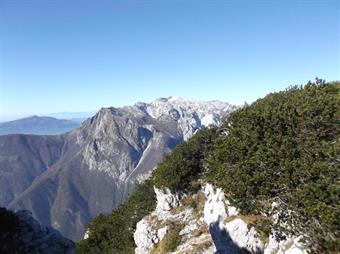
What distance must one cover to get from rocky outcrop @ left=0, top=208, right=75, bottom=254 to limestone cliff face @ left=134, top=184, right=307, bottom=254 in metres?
14.8

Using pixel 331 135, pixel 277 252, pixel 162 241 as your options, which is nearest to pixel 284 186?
pixel 277 252

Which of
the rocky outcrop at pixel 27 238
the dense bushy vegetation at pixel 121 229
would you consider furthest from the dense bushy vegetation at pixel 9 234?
the dense bushy vegetation at pixel 121 229

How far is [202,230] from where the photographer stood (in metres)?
52.5

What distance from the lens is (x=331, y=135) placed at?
1622 inches

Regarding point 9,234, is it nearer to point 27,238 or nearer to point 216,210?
point 27,238

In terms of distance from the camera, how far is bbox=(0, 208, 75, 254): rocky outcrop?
44.7 m

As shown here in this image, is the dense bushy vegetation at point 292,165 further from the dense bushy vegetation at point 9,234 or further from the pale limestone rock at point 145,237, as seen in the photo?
the dense bushy vegetation at point 9,234

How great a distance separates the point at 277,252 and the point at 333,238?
20.5 ft

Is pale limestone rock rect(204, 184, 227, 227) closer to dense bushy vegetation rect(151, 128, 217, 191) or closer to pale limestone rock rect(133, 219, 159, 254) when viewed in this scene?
pale limestone rock rect(133, 219, 159, 254)

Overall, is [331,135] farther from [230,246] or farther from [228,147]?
[230,246]

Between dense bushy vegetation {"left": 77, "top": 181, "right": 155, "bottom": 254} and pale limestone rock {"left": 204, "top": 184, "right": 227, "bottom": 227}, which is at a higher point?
pale limestone rock {"left": 204, "top": 184, "right": 227, "bottom": 227}

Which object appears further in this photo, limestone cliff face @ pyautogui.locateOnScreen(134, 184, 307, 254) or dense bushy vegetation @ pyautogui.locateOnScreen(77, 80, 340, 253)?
limestone cliff face @ pyautogui.locateOnScreen(134, 184, 307, 254)

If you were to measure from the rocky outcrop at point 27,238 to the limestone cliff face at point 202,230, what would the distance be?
Result: 1485 centimetres

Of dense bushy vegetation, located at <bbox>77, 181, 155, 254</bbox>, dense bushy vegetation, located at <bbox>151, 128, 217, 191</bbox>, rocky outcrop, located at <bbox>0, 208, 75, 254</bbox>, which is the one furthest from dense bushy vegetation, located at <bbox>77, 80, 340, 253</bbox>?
dense bushy vegetation, located at <bbox>77, 181, 155, 254</bbox>
